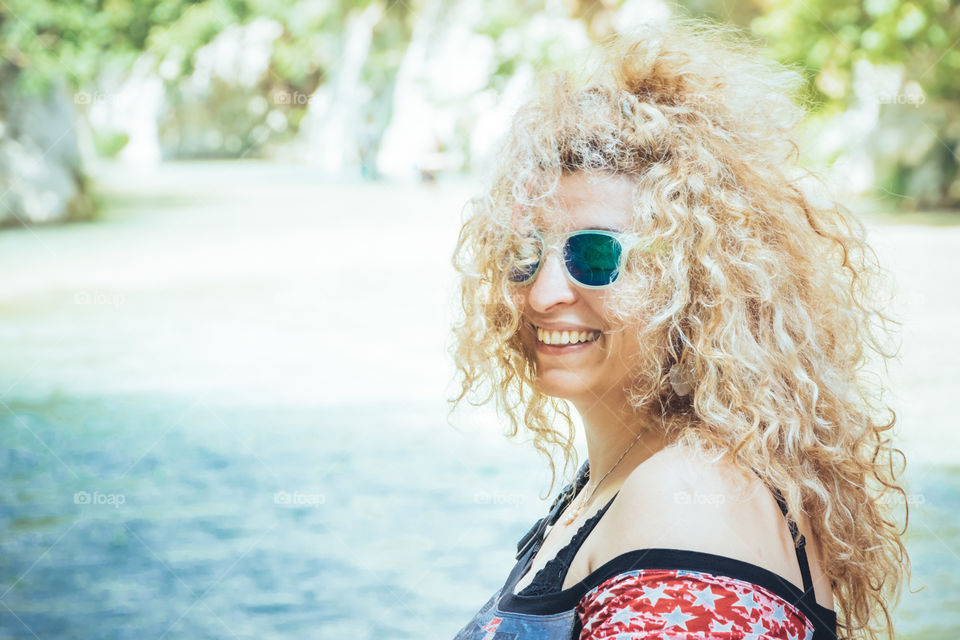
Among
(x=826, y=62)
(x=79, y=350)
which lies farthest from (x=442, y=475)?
(x=826, y=62)

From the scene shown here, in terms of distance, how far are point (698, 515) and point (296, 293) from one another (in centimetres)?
912

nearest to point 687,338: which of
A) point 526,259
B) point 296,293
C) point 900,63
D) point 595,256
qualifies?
point 595,256

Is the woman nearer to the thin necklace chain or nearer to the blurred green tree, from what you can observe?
the thin necklace chain

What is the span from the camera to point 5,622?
3.69 metres

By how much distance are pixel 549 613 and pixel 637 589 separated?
150 millimetres

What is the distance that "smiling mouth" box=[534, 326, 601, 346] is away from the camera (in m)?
1.35

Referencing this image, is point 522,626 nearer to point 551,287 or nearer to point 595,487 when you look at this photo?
point 595,487

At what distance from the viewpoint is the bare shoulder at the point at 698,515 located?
104cm

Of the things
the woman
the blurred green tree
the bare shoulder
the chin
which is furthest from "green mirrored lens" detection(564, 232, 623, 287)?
the blurred green tree

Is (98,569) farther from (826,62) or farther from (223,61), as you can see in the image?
(223,61)

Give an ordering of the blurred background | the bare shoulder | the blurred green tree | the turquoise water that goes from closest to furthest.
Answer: the bare shoulder
the turquoise water
the blurred background
the blurred green tree

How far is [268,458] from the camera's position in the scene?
5.39 m

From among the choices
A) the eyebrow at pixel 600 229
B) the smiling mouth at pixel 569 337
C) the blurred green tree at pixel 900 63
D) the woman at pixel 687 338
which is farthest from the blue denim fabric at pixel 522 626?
the blurred green tree at pixel 900 63

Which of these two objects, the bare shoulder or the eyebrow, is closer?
the bare shoulder
